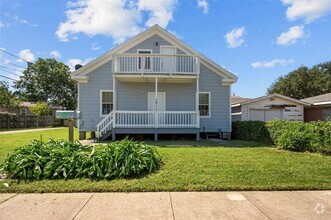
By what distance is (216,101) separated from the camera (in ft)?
52.4

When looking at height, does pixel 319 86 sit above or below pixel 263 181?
above

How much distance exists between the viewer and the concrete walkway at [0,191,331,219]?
13.4 feet

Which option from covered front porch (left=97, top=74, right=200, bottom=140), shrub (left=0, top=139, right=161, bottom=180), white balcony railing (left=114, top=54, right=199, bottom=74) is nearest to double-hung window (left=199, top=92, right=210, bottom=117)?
covered front porch (left=97, top=74, right=200, bottom=140)

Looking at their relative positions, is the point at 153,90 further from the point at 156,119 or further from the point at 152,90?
the point at 156,119

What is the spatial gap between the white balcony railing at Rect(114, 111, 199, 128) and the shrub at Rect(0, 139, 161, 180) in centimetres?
683

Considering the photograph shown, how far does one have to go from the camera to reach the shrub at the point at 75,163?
233 inches

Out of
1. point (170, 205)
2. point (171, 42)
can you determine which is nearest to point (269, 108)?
point (171, 42)

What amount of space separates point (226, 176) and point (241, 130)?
10113 mm

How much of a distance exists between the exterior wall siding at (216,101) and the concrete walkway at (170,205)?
10696 millimetres

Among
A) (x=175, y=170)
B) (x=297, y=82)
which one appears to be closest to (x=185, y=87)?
(x=175, y=170)

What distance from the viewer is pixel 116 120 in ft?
44.9

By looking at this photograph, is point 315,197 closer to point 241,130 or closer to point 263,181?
point 263,181

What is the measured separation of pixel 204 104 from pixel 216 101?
760 millimetres

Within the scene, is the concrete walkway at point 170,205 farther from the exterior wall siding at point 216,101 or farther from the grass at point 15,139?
the exterior wall siding at point 216,101
